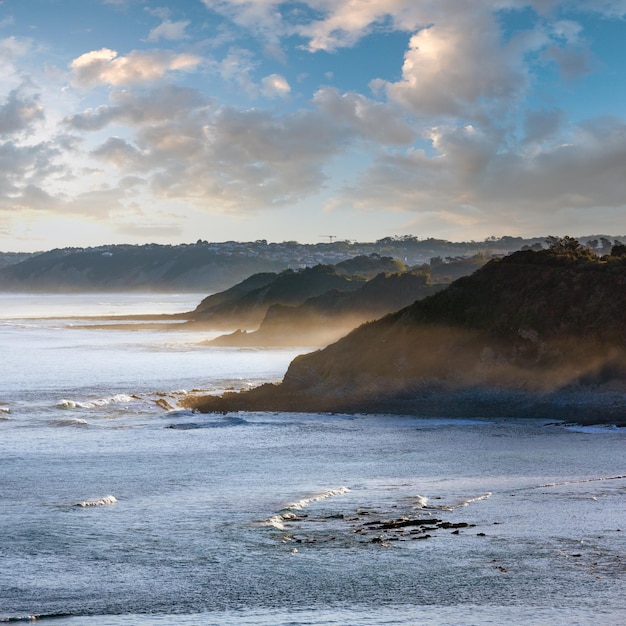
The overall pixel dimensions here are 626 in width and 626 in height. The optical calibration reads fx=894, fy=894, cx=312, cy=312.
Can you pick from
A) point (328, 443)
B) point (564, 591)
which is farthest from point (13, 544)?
point (328, 443)

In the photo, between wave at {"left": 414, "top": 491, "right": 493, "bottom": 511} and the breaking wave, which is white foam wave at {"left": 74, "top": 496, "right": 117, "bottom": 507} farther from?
the breaking wave

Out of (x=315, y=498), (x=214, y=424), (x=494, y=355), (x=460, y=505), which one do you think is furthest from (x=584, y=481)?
(x=494, y=355)

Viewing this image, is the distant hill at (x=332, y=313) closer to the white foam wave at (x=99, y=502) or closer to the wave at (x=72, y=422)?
the wave at (x=72, y=422)

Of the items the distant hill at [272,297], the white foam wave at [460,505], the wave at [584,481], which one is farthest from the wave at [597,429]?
the distant hill at [272,297]

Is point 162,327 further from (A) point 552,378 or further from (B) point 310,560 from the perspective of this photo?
(B) point 310,560

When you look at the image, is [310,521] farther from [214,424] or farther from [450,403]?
[450,403]

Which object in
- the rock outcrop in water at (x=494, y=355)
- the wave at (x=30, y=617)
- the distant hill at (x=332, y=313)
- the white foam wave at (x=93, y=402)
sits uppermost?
the distant hill at (x=332, y=313)
